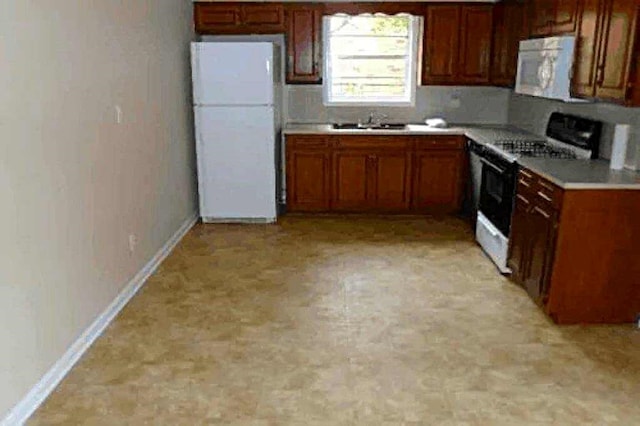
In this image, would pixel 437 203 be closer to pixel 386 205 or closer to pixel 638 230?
pixel 386 205

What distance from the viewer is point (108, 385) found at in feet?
9.06

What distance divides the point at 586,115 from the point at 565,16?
79 centimetres

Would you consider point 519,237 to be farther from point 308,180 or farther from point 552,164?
point 308,180

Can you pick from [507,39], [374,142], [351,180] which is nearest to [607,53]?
[507,39]

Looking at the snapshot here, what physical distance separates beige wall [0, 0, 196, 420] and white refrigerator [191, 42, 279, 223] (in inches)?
26.7

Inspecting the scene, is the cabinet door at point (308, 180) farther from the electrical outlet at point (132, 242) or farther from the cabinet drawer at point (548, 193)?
the cabinet drawer at point (548, 193)

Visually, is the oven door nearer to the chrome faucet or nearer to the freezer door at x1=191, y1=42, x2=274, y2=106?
the chrome faucet

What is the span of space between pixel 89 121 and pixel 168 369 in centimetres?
140

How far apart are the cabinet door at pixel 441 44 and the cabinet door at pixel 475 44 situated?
0.06 metres

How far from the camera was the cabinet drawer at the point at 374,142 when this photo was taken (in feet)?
18.2

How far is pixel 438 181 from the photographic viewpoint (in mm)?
5641

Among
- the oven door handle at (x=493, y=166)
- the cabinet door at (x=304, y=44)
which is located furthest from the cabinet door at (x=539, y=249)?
the cabinet door at (x=304, y=44)

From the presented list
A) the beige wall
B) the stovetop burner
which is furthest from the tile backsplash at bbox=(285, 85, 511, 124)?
the beige wall

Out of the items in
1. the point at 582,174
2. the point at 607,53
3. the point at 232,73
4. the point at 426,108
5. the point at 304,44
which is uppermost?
the point at 304,44
